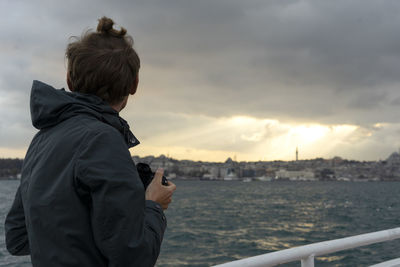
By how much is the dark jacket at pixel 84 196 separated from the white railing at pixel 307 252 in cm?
100

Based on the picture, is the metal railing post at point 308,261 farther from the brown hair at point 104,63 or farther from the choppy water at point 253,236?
the choppy water at point 253,236

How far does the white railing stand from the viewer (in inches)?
82.0

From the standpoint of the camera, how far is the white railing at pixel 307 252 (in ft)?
6.83

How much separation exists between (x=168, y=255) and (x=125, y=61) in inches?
678

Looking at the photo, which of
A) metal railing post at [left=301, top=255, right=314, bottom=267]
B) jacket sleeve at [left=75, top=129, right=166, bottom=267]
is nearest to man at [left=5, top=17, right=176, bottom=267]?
jacket sleeve at [left=75, top=129, right=166, bottom=267]

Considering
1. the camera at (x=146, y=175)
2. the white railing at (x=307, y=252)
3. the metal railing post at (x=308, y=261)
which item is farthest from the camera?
the metal railing post at (x=308, y=261)

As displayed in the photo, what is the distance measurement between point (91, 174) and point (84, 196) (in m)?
0.10

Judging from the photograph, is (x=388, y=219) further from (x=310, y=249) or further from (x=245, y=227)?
(x=310, y=249)

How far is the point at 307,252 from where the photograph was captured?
2352 millimetres

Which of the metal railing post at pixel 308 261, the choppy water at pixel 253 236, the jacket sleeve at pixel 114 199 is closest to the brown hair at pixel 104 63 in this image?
the jacket sleeve at pixel 114 199

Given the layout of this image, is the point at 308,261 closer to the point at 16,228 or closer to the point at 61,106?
the point at 16,228

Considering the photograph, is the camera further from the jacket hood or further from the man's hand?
the jacket hood

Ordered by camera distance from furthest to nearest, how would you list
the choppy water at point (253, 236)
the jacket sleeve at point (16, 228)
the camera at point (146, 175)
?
the choppy water at point (253, 236) < the jacket sleeve at point (16, 228) < the camera at point (146, 175)

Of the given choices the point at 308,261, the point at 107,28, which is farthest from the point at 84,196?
the point at 308,261
